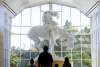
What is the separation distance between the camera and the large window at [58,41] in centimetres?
1412

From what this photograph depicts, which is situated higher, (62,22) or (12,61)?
(62,22)

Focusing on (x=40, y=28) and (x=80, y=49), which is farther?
(x=80, y=49)

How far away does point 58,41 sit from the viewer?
1417 centimetres

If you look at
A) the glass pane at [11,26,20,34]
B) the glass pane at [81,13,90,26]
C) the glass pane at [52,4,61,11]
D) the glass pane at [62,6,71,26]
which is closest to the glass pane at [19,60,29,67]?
the glass pane at [11,26,20,34]

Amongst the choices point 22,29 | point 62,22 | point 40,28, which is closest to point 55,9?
point 62,22

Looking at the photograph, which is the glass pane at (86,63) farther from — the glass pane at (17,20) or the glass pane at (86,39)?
the glass pane at (17,20)

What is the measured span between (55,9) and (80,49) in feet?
7.64

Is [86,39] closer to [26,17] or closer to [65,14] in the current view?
[65,14]

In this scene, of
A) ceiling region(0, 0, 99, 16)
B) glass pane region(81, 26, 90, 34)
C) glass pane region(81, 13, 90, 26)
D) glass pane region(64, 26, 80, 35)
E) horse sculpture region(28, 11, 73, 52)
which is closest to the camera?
ceiling region(0, 0, 99, 16)

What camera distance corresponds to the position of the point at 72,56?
46.5 ft

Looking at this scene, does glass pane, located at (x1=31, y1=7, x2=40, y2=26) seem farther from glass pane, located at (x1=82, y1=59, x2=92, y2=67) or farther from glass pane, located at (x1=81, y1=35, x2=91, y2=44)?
glass pane, located at (x1=82, y1=59, x2=92, y2=67)

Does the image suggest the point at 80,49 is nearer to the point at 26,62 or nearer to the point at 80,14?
the point at 80,14

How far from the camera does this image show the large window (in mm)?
14117

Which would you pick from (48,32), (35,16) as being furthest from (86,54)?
(48,32)
